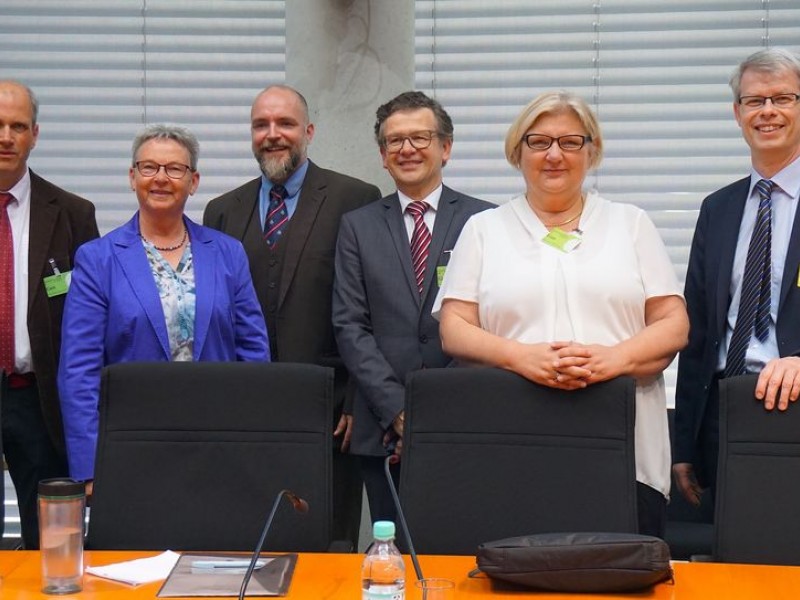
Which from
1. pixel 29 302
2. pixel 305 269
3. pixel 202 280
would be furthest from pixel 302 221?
pixel 29 302

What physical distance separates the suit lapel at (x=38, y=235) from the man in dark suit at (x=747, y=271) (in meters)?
1.99

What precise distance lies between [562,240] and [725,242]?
0.56m

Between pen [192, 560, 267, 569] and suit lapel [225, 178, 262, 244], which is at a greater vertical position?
suit lapel [225, 178, 262, 244]

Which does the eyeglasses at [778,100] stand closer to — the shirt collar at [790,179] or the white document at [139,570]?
the shirt collar at [790,179]

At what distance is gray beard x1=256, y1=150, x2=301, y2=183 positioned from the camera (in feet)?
11.3

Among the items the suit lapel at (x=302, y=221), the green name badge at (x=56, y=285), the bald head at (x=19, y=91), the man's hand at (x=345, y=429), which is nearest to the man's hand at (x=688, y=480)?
the man's hand at (x=345, y=429)

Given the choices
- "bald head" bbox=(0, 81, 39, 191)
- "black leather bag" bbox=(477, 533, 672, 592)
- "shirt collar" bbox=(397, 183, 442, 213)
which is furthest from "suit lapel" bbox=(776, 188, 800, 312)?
"bald head" bbox=(0, 81, 39, 191)

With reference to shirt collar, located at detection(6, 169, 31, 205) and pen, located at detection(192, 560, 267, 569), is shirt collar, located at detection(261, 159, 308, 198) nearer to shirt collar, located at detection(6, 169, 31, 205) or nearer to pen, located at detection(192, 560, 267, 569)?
shirt collar, located at detection(6, 169, 31, 205)

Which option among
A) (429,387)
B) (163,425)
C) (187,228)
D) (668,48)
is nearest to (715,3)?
(668,48)

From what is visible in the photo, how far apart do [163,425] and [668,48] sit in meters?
3.06

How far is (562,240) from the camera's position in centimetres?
261

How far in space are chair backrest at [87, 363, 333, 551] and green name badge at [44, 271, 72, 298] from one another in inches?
38.5

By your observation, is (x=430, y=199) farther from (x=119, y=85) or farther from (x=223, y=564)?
(x=119, y=85)

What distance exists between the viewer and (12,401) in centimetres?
316
